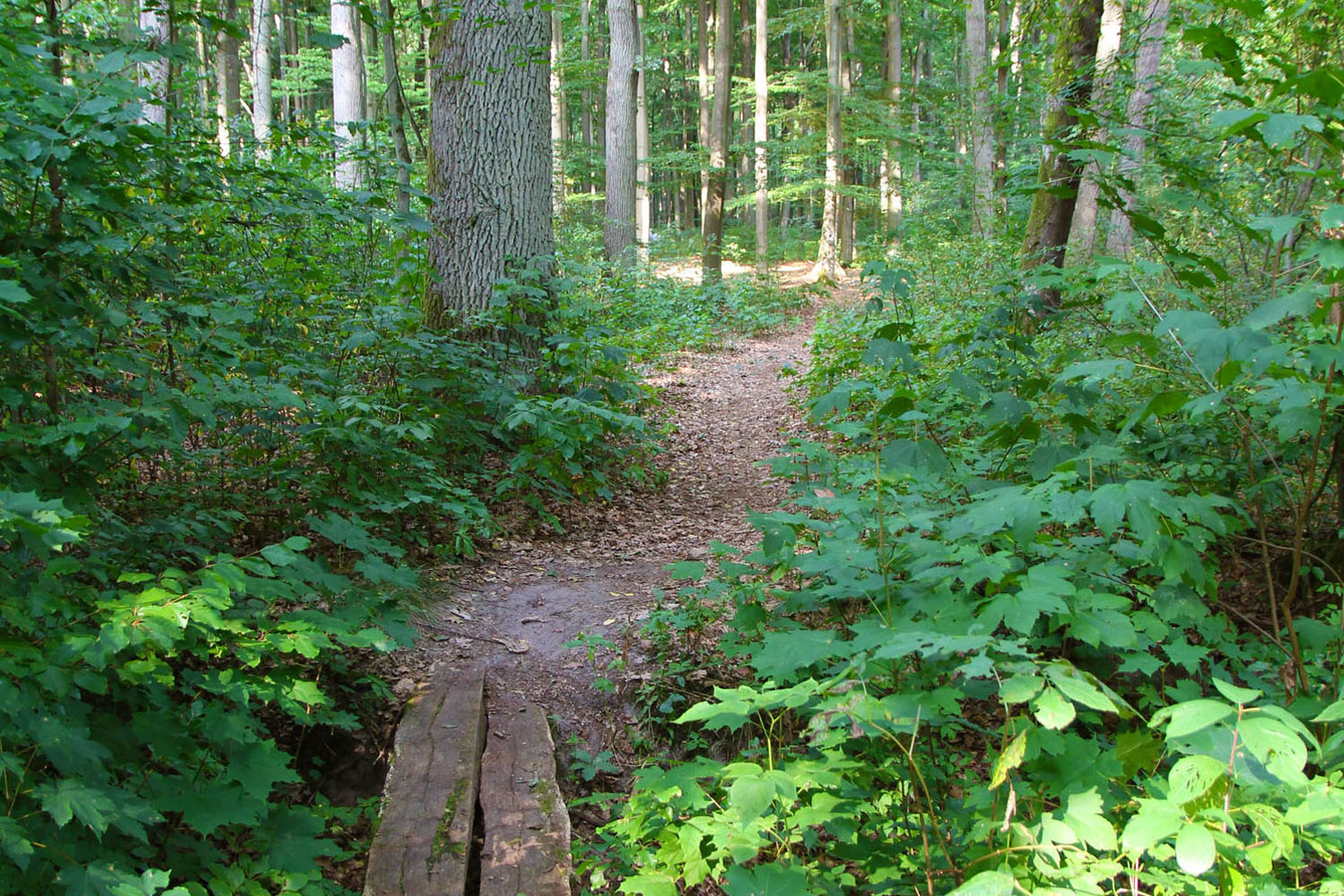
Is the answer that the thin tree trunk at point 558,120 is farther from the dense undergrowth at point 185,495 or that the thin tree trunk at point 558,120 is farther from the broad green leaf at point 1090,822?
the broad green leaf at point 1090,822

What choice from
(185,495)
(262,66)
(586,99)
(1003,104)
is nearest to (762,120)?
(1003,104)

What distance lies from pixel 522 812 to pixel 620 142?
1511cm

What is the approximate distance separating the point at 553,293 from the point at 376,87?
16628 millimetres

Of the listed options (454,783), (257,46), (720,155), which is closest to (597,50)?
(720,155)

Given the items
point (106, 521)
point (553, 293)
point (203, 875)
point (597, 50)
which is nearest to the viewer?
point (203, 875)

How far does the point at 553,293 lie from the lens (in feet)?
22.7

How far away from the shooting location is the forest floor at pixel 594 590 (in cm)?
387

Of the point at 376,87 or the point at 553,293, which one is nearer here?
the point at 553,293

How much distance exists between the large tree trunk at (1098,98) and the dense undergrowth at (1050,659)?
1.13 metres

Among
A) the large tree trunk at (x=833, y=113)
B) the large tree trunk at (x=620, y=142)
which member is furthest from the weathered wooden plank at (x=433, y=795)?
the large tree trunk at (x=833, y=113)

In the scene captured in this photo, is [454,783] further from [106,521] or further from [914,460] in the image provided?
[914,460]

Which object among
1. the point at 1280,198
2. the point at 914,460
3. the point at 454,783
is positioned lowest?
the point at 454,783

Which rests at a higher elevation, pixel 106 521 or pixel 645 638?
pixel 106 521

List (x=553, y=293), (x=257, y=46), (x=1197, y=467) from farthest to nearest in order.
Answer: (x=257, y=46), (x=553, y=293), (x=1197, y=467)
